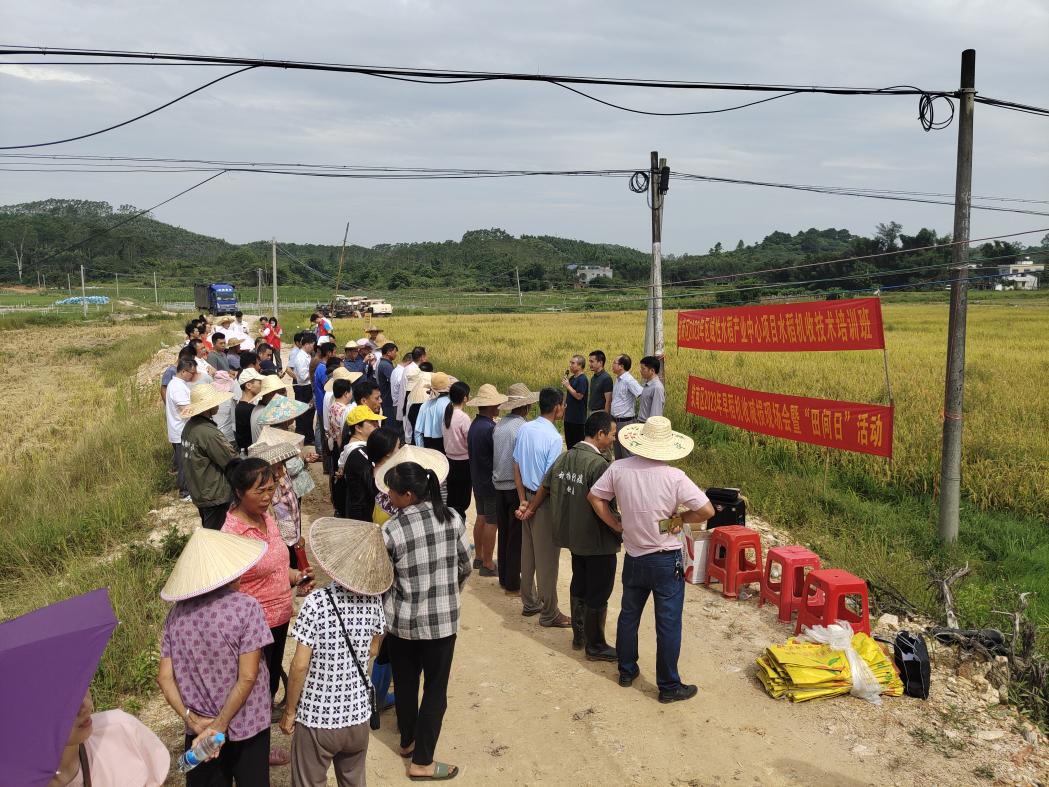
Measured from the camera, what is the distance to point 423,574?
372 centimetres

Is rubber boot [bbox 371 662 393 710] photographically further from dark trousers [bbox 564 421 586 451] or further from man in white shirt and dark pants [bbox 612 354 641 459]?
dark trousers [bbox 564 421 586 451]

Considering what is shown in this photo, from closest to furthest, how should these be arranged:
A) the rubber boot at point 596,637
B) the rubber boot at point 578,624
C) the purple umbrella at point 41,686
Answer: the purple umbrella at point 41,686, the rubber boot at point 596,637, the rubber boot at point 578,624

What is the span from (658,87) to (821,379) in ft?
31.9

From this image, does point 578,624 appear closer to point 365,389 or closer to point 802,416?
point 365,389

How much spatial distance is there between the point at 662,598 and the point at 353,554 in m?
2.23

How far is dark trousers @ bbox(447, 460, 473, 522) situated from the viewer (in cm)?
682

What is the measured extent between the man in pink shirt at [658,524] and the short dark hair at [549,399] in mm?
1075

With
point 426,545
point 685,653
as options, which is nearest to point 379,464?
point 426,545

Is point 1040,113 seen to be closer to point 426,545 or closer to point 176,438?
point 426,545

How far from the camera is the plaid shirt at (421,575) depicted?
12.1 feet

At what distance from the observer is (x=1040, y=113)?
7.68 metres

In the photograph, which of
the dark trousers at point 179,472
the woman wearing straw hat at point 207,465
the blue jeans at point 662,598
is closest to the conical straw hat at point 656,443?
the blue jeans at point 662,598

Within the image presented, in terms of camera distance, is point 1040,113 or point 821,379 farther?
point 821,379

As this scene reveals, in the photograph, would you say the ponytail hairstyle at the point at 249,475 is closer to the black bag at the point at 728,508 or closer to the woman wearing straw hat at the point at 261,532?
the woman wearing straw hat at the point at 261,532
